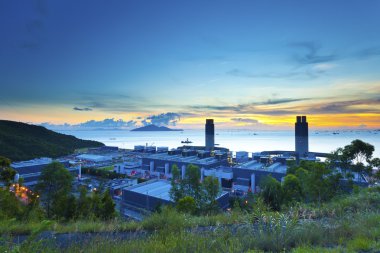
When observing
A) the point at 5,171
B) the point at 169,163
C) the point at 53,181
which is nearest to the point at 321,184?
the point at 53,181

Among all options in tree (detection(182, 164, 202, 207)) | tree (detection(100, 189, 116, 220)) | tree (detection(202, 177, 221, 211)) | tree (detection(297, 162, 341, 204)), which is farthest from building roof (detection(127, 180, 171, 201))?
tree (detection(297, 162, 341, 204))

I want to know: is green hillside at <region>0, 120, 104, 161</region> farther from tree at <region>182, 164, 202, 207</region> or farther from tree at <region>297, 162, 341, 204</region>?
tree at <region>297, 162, 341, 204</region>

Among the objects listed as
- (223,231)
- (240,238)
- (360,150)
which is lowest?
(223,231)

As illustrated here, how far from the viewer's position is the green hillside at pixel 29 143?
54.1m

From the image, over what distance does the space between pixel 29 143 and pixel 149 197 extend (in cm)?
6204

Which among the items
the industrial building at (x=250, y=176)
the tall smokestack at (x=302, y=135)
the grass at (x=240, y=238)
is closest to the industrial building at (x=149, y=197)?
the industrial building at (x=250, y=176)

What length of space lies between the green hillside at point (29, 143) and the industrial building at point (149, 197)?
46675 millimetres

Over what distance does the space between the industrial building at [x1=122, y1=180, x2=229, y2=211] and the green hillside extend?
46.7 meters

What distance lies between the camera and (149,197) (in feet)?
60.3

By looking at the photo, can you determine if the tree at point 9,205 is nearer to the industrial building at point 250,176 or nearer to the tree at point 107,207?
the tree at point 107,207

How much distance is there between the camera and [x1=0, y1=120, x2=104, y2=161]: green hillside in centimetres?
5414

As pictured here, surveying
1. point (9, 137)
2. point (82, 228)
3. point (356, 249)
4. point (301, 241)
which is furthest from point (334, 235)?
point (9, 137)

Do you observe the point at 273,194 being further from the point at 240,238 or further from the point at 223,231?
the point at 240,238

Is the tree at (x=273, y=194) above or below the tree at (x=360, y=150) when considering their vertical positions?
Answer: below
